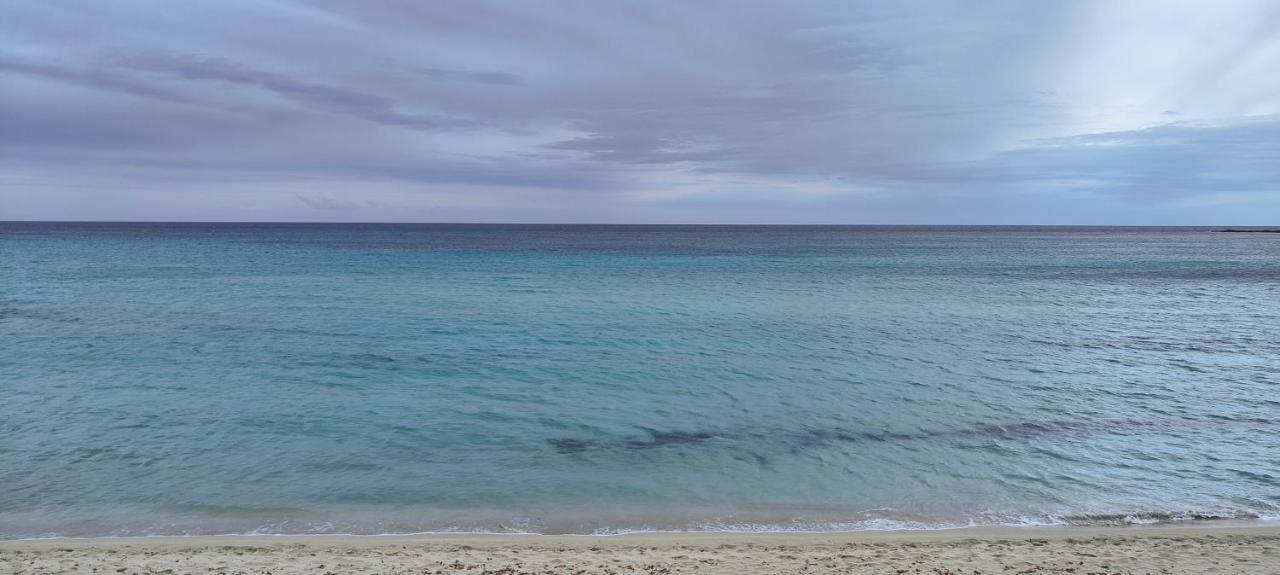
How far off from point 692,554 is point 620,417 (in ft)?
20.9

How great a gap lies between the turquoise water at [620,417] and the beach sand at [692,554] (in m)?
0.65

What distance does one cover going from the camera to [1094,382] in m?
17.9

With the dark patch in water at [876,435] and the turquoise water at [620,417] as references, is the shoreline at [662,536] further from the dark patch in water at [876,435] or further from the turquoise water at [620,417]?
the dark patch in water at [876,435]

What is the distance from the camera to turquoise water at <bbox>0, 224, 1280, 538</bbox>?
10.2 m

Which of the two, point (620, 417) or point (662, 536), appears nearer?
point (662, 536)

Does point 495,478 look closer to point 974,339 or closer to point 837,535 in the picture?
point 837,535

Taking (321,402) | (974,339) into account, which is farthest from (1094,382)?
(321,402)

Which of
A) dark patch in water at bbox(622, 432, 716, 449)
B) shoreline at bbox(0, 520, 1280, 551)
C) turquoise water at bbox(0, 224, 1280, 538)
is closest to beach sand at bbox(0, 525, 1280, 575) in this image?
shoreline at bbox(0, 520, 1280, 551)

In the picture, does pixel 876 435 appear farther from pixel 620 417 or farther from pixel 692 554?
pixel 692 554

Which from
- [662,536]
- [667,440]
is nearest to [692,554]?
[662,536]

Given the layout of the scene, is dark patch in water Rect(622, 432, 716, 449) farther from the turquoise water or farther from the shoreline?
the shoreline

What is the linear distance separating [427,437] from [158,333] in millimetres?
16978

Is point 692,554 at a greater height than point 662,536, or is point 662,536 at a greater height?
point 692,554

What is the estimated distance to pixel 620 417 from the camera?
14719 mm
